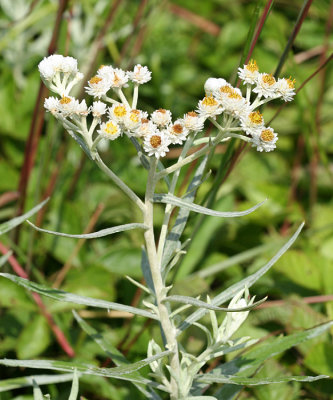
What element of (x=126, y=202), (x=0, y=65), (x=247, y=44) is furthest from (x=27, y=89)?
(x=247, y=44)

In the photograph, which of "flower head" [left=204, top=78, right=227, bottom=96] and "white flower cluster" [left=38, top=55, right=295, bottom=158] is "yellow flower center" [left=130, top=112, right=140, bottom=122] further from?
"flower head" [left=204, top=78, right=227, bottom=96]

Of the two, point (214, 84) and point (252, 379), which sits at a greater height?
point (214, 84)

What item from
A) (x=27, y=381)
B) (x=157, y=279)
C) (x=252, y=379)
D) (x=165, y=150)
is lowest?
(x=27, y=381)

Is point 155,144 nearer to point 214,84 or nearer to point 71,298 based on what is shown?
point 214,84

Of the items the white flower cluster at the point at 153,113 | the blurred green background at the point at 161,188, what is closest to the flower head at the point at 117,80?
the white flower cluster at the point at 153,113

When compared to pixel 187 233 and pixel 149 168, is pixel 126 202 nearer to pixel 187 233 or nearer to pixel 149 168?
pixel 187 233

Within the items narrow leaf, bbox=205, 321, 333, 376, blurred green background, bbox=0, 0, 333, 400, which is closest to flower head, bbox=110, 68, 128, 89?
blurred green background, bbox=0, 0, 333, 400

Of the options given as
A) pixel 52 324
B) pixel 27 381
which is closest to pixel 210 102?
pixel 27 381
